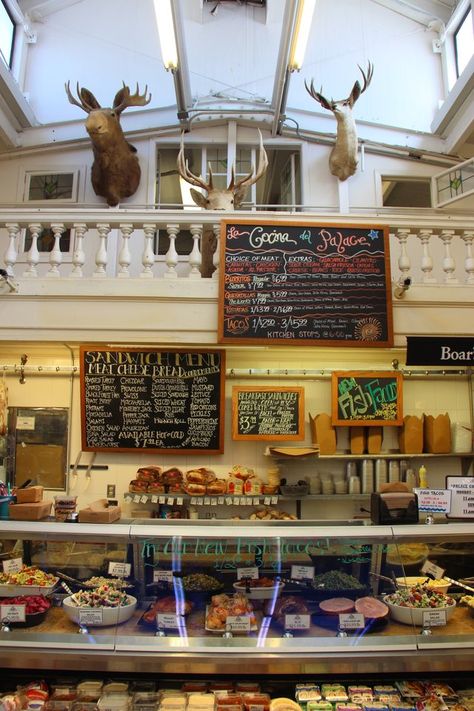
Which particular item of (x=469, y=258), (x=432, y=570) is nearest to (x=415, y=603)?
(x=432, y=570)

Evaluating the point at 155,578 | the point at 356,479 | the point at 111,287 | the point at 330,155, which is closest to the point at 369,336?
the point at 356,479

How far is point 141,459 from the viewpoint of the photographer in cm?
593

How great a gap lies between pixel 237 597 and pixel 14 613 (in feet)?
4.22

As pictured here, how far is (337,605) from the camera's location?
2.99 metres

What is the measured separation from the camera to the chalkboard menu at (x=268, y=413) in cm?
564

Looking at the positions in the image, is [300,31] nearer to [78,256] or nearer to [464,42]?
[464,42]

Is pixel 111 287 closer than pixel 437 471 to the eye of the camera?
Yes

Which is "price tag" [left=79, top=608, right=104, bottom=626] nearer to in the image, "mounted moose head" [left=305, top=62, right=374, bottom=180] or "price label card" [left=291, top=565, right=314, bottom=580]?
"price label card" [left=291, top=565, right=314, bottom=580]

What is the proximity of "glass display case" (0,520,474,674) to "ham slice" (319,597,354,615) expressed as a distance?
0.01m

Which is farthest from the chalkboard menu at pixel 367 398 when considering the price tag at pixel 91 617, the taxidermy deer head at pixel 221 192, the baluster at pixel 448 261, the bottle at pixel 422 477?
the price tag at pixel 91 617

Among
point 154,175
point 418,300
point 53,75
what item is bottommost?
point 418,300

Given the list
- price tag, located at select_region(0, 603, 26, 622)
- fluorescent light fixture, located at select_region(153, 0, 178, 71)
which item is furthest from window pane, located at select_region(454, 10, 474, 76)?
price tag, located at select_region(0, 603, 26, 622)

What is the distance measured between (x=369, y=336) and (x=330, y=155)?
12.8ft

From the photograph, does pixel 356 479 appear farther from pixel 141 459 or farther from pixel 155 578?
pixel 155 578
